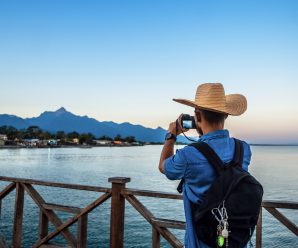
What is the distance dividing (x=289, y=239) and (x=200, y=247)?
18.0 meters

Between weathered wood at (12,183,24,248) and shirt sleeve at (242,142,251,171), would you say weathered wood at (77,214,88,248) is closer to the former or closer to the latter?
weathered wood at (12,183,24,248)

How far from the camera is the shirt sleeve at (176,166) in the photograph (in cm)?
225

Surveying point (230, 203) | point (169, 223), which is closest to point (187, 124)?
point (230, 203)

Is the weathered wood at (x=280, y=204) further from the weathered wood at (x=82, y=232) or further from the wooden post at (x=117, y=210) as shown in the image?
the weathered wood at (x=82, y=232)

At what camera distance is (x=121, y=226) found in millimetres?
5098

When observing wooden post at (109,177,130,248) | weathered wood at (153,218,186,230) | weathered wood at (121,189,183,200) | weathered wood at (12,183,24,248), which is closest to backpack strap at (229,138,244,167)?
weathered wood at (121,189,183,200)

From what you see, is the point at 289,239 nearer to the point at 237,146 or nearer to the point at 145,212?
the point at 145,212

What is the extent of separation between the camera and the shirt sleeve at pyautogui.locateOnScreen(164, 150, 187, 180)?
7.37ft

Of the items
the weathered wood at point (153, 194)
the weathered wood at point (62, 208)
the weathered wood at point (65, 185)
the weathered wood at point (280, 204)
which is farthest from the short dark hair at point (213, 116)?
the weathered wood at point (62, 208)

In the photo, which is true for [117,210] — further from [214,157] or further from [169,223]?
[214,157]

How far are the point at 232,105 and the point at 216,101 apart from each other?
151mm

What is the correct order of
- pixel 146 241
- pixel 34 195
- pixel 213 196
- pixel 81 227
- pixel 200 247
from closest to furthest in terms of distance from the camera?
pixel 213 196
pixel 200 247
pixel 81 227
pixel 34 195
pixel 146 241

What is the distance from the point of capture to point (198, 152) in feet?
7.30

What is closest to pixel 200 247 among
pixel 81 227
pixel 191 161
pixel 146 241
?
pixel 191 161
